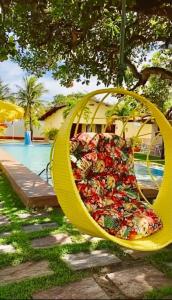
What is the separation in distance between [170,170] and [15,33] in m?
6.54

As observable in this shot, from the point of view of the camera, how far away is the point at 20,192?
7504 mm

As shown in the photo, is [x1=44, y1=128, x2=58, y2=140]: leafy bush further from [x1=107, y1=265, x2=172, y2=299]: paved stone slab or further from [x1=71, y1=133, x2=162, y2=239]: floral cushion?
[x1=107, y1=265, x2=172, y2=299]: paved stone slab

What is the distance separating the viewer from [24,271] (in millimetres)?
3934

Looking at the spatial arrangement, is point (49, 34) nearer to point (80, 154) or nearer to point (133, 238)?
point (80, 154)

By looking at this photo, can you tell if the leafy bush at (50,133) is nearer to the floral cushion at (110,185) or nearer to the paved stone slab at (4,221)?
the paved stone slab at (4,221)

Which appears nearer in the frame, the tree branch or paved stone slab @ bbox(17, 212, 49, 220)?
paved stone slab @ bbox(17, 212, 49, 220)

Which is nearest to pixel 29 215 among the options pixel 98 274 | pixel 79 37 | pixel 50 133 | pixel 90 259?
pixel 90 259

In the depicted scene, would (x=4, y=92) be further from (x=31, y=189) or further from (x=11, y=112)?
(x=11, y=112)

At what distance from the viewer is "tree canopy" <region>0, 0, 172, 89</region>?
7.55 metres

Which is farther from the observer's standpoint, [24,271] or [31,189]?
[31,189]

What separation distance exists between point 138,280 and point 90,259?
30.1 inches

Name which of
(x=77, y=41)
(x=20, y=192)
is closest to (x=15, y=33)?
(x=77, y=41)

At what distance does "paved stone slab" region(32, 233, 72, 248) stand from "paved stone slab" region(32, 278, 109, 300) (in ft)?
4.16

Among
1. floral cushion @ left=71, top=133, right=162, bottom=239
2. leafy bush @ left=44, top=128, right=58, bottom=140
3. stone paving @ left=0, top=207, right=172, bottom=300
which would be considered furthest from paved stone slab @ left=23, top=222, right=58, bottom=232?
leafy bush @ left=44, top=128, right=58, bottom=140
